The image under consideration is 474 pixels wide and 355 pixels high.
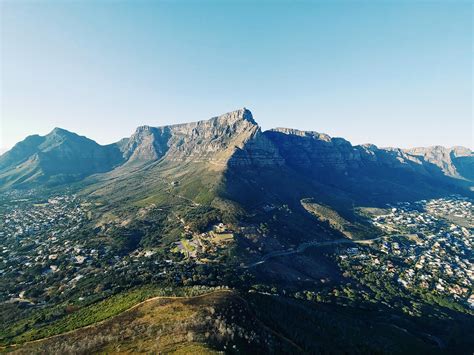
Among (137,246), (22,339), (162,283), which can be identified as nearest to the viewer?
(22,339)

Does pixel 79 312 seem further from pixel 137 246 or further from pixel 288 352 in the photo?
pixel 137 246

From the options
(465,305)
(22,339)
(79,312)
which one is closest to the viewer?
(22,339)

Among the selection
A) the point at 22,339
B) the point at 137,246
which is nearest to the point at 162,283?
the point at 22,339

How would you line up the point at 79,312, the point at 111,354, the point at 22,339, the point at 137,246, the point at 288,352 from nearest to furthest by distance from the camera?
the point at 111,354, the point at 288,352, the point at 22,339, the point at 79,312, the point at 137,246

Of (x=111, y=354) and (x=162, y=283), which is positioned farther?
(x=162, y=283)

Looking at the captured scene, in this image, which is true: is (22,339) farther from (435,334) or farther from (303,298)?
(435,334)

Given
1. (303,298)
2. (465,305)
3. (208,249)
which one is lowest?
(465,305)

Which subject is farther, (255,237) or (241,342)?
(255,237)

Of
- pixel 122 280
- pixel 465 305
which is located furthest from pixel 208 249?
pixel 465 305

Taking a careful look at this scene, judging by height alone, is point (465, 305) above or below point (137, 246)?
below
